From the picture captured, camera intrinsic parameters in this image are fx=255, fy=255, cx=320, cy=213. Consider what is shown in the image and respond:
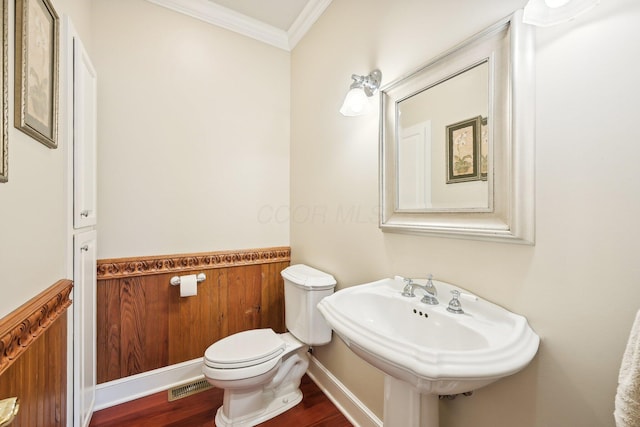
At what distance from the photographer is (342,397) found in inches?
59.8

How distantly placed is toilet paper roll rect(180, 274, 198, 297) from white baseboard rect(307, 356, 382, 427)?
955mm

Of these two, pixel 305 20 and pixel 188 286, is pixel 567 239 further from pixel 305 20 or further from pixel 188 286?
pixel 305 20

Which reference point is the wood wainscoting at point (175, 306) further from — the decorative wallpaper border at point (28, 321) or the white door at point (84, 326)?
the decorative wallpaper border at point (28, 321)

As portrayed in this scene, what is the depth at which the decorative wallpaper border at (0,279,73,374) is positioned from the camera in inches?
23.5

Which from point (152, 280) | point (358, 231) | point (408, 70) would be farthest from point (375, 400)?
point (408, 70)

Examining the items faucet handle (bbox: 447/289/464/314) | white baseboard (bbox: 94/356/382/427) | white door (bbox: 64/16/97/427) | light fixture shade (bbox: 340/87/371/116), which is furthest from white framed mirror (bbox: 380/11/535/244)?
white door (bbox: 64/16/97/427)

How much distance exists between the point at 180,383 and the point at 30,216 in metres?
1.46

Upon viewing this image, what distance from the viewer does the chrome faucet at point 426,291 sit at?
3.22 ft

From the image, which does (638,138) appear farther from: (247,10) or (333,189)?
(247,10)

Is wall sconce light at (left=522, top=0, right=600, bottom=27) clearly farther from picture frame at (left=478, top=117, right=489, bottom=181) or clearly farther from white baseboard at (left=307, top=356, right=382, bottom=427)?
white baseboard at (left=307, top=356, right=382, bottom=427)

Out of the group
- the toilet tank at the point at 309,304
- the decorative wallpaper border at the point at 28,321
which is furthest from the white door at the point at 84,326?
the toilet tank at the point at 309,304

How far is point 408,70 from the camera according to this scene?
1139 mm

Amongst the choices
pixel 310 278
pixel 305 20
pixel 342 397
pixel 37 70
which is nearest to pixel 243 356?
pixel 310 278

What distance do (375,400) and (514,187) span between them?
1.19 metres
